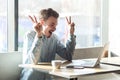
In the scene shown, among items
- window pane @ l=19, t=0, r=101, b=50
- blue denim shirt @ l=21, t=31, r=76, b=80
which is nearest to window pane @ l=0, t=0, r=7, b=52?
window pane @ l=19, t=0, r=101, b=50

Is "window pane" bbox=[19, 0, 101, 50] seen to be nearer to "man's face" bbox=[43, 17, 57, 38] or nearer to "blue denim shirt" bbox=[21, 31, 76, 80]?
"blue denim shirt" bbox=[21, 31, 76, 80]

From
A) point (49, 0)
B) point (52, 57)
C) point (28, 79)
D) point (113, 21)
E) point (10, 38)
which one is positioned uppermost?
point (49, 0)

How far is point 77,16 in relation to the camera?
385cm

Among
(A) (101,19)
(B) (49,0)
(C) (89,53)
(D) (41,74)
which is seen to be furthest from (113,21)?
(D) (41,74)

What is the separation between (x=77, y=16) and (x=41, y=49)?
4.78 feet

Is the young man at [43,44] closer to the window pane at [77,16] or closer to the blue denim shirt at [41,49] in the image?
the blue denim shirt at [41,49]

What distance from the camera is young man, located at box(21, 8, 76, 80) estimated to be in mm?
2430

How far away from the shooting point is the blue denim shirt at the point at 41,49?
95.8 inches

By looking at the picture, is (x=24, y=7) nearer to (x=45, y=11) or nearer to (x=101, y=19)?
(x=45, y=11)

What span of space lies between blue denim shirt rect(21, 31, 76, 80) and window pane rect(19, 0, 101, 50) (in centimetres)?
61

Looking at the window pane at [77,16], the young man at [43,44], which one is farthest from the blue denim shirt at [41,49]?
the window pane at [77,16]

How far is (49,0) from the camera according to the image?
353 cm

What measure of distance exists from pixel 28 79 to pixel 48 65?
0.83ft

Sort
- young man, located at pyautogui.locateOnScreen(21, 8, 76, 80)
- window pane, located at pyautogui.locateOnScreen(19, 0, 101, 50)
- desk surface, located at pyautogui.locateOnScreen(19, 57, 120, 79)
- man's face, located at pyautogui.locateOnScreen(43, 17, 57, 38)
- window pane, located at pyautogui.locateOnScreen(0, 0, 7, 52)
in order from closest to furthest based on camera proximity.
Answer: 1. desk surface, located at pyautogui.locateOnScreen(19, 57, 120, 79)
2. young man, located at pyautogui.locateOnScreen(21, 8, 76, 80)
3. man's face, located at pyautogui.locateOnScreen(43, 17, 57, 38)
4. window pane, located at pyautogui.locateOnScreen(0, 0, 7, 52)
5. window pane, located at pyautogui.locateOnScreen(19, 0, 101, 50)
